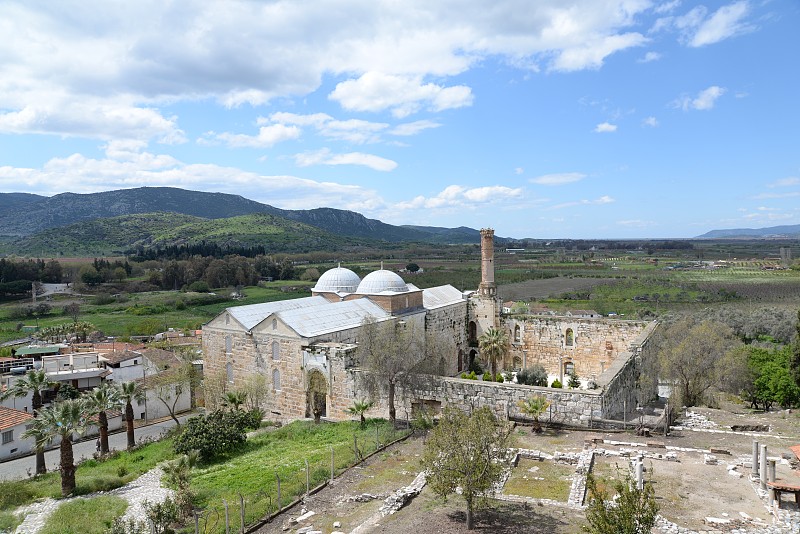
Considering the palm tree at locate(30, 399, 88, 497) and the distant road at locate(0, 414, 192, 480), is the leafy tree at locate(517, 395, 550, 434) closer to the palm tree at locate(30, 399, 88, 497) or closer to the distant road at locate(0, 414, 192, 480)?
the palm tree at locate(30, 399, 88, 497)

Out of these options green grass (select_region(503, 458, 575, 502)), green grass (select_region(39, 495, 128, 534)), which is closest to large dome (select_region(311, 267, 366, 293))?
green grass (select_region(39, 495, 128, 534))

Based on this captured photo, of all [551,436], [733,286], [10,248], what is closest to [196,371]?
[551,436]

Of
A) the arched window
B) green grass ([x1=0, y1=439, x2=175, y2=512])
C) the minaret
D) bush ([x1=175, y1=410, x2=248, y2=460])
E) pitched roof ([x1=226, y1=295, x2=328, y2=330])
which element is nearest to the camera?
green grass ([x1=0, y1=439, x2=175, y2=512])

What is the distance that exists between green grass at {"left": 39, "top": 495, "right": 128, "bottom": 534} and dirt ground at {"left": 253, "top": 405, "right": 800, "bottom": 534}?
18.2ft

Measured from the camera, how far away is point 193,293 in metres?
96.6

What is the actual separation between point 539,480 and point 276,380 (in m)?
16.1

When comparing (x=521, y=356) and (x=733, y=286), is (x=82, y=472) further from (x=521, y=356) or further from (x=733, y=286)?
(x=733, y=286)

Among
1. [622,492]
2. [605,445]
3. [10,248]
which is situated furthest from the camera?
[10,248]

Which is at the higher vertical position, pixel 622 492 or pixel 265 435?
pixel 622 492

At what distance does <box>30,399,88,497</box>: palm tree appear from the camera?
1900cm

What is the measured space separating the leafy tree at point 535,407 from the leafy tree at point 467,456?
7668mm

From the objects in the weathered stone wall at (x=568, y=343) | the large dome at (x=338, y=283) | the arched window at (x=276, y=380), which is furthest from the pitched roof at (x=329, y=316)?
the weathered stone wall at (x=568, y=343)

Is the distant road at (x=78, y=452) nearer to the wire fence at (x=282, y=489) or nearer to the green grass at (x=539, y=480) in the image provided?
the wire fence at (x=282, y=489)

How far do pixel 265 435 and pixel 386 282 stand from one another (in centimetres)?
1430
